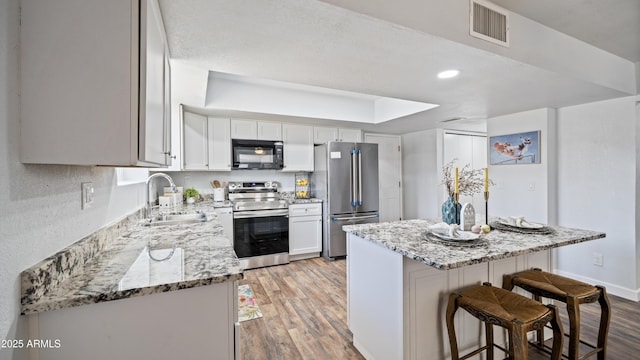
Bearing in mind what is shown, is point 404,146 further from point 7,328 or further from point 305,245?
point 7,328

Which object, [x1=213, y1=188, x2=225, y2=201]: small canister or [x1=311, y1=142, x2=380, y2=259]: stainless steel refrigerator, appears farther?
[x1=311, y1=142, x2=380, y2=259]: stainless steel refrigerator

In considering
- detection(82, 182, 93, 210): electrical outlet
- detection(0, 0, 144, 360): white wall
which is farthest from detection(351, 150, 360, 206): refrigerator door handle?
detection(0, 0, 144, 360): white wall

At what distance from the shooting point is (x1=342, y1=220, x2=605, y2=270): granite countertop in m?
1.30

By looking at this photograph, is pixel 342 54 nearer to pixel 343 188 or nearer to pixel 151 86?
pixel 151 86

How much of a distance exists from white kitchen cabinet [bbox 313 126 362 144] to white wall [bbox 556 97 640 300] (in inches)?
106

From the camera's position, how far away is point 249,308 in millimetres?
2461

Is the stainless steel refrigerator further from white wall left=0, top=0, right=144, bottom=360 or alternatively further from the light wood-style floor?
white wall left=0, top=0, right=144, bottom=360

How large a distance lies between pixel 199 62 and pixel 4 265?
1514mm

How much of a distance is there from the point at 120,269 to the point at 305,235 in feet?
9.36

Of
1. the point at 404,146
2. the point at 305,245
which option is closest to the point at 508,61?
the point at 305,245

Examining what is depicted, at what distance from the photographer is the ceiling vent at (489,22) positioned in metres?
1.56

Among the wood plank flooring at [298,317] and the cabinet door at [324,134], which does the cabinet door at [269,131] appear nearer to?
the cabinet door at [324,134]

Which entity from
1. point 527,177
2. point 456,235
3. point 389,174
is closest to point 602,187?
point 527,177

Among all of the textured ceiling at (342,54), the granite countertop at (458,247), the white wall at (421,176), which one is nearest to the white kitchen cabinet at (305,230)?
the granite countertop at (458,247)
